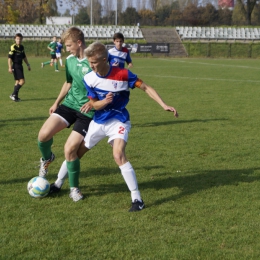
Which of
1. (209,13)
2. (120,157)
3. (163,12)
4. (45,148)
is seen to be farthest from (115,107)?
(163,12)

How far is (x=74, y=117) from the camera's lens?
558 cm

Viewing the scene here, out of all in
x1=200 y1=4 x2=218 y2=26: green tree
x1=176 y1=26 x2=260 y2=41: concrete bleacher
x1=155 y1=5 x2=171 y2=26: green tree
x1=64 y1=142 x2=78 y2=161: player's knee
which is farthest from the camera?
x1=155 y1=5 x2=171 y2=26: green tree

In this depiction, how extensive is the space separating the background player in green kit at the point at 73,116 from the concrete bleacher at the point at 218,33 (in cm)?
5010

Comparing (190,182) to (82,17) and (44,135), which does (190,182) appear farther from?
(82,17)

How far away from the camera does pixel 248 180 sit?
6.12m

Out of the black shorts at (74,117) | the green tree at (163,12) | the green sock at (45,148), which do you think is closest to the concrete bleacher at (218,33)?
the green tree at (163,12)

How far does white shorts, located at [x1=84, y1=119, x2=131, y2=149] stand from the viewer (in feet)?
16.3

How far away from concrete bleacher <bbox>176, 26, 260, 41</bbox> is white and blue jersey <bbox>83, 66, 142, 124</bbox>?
5064 centimetres

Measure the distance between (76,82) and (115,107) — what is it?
0.80 metres

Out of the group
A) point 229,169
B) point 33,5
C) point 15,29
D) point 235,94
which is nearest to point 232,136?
point 229,169

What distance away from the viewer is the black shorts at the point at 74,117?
5.38m

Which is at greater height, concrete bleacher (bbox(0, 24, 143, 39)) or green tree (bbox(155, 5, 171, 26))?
green tree (bbox(155, 5, 171, 26))

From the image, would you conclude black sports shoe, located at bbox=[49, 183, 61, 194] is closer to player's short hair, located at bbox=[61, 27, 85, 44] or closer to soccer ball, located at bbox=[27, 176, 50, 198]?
soccer ball, located at bbox=[27, 176, 50, 198]

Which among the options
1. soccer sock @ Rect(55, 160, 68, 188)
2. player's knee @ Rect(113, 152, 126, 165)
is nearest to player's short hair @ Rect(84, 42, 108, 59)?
player's knee @ Rect(113, 152, 126, 165)
